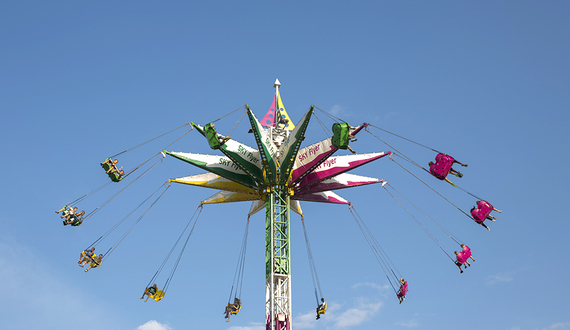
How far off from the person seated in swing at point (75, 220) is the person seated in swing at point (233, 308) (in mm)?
10682

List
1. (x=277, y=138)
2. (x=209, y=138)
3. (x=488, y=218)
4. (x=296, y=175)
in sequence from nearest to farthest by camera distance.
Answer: (x=209, y=138) < (x=488, y=218) < (x=296, y=175) < (x=277, y=138)

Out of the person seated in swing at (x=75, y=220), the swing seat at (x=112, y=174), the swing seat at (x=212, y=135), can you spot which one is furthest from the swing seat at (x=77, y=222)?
the swing seat at (x=212, y=135)

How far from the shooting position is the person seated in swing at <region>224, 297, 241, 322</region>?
41.9 meters

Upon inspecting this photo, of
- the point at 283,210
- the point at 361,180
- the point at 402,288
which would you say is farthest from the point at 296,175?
the point at 402,288

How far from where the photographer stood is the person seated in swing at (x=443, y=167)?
3819 cm

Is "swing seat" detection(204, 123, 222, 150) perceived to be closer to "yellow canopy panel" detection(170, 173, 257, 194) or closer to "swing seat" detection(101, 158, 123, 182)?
"swing seat" detection(101, 158, 123, 182)

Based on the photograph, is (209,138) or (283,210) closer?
(209,138)

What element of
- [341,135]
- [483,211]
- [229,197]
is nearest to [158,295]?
[229,197]

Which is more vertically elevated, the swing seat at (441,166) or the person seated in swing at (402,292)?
the swing seat at (441,166)

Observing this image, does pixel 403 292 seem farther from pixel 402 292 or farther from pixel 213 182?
pixel 213 182

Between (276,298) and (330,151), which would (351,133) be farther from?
(276,298)

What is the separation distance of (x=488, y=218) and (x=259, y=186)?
14.0 metres

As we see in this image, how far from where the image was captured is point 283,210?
41.0 meters

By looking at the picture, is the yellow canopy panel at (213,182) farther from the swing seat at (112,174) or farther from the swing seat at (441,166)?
the swing seat at (441,166)
